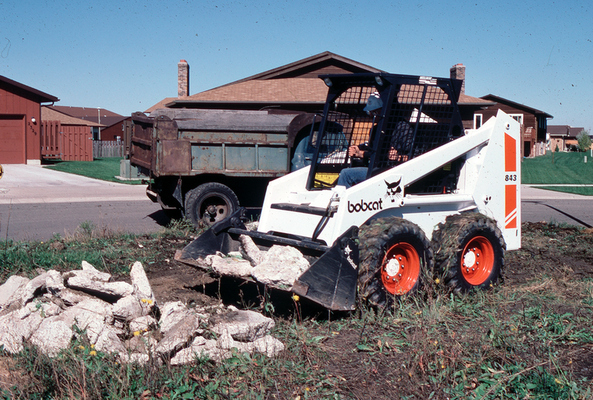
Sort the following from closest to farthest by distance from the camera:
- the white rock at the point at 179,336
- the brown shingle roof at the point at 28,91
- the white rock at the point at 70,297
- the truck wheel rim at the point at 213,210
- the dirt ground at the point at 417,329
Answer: the dirt ground at the point at 417,329 → the white rock at the point at 179,336 → the white rock at the point at 70,297 → the truck wheel rim at the point at 213,210 → the brown shingle roof at the point at 28,91

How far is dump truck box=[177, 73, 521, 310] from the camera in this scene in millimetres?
5316

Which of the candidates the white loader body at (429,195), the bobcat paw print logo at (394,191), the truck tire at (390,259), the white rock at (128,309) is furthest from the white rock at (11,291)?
the bobcat paw print logo at (394,191)

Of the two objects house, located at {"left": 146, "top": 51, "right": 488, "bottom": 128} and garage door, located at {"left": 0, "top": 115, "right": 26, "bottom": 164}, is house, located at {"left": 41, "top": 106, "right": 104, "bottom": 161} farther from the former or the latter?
house, located at {"left": 146, "top": 51, "right": 488, "bottom": 128}

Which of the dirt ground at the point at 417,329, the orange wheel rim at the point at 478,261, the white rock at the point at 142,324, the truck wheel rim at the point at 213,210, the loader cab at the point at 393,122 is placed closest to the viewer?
→ the dirt ground at the point at 417,329

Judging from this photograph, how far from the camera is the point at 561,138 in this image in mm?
113188

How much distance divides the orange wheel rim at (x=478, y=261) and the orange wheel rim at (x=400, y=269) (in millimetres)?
806

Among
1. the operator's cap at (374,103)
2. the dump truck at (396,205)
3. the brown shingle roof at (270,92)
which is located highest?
the brown shingle roof at (270,92)

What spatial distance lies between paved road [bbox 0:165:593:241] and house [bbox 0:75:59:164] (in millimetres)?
11284

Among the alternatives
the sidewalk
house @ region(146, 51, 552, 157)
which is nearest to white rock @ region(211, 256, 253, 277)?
the sidewalk

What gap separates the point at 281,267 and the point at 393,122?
216 cm

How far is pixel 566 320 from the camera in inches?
198

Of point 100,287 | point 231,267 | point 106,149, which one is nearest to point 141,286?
point 100,287

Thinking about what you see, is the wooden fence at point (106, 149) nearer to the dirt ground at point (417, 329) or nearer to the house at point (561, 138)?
the dirt ground at point (417, 329)

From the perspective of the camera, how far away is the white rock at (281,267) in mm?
5191
